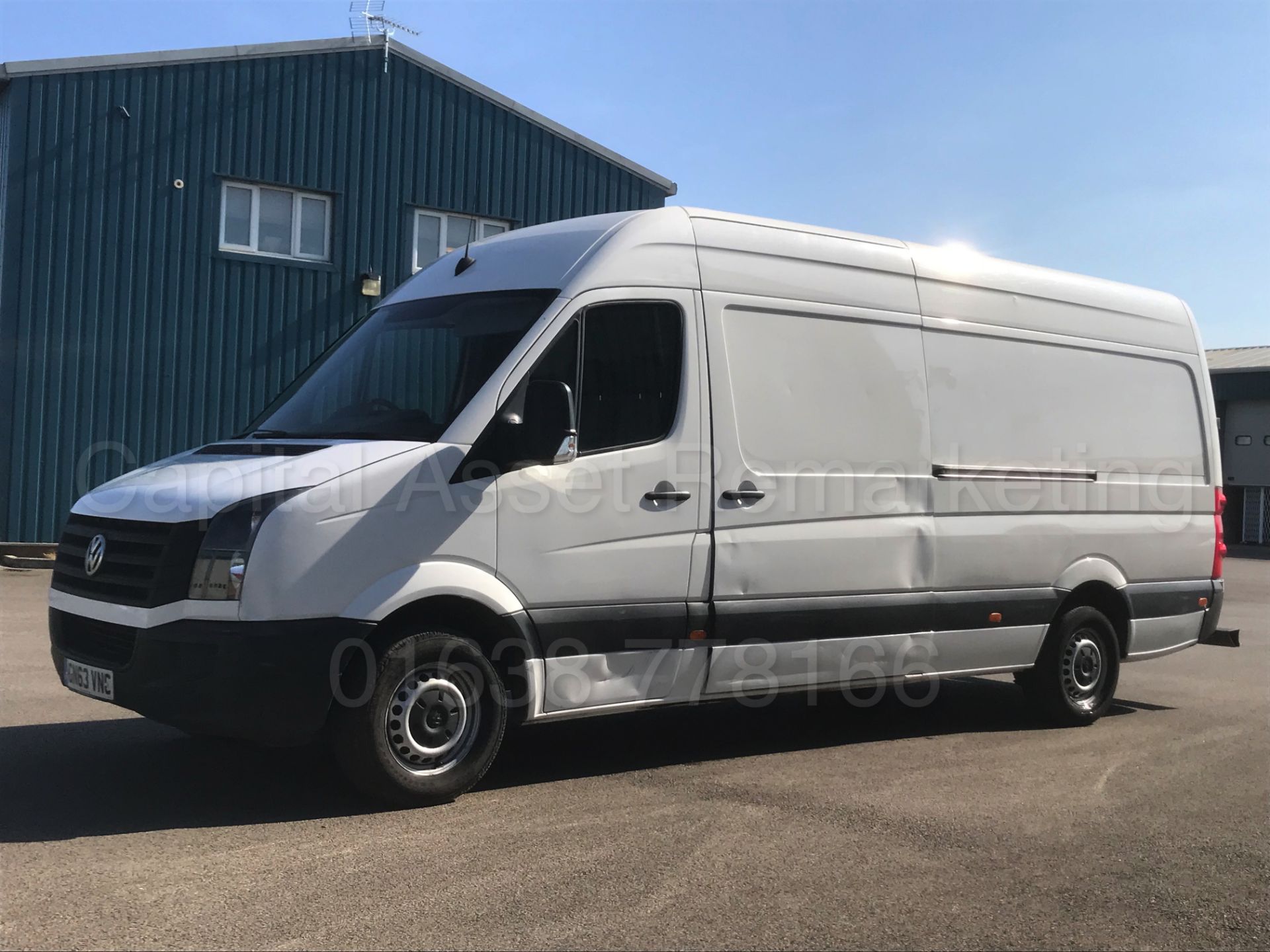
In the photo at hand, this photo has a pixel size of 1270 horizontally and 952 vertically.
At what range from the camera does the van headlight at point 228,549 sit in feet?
16.2

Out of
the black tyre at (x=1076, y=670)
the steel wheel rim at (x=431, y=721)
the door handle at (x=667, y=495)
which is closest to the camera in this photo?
the steel wheel rim at (x=431, y=721)

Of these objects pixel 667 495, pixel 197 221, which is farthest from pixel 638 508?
pixel 197 221

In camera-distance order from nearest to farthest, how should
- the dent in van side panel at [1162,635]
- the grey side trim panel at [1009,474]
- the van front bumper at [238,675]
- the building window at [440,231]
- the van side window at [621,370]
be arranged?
the van front bumper at [238,675]
the van side window at [621,370]
the grey side trim panel at [1009,474]
the dent in van side panel at [1162,635]
the building window at [440,231]

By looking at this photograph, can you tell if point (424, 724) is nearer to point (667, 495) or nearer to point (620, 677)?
point (620, 677)

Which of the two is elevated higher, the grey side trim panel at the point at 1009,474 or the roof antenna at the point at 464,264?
the roof antenna at the point at 464,264

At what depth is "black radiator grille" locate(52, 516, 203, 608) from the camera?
499 cm

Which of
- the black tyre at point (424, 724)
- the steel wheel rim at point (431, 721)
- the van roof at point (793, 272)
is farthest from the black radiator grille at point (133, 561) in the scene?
the van roof at point (793, 272)

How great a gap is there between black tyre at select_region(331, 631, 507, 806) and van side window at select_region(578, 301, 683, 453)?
1128mm

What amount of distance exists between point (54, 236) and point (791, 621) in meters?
13.8

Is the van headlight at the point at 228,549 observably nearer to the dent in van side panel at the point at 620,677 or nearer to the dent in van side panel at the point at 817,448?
the dent in van side panel at the point at 620,677

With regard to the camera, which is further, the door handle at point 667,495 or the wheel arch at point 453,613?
the door handle at point 667,495

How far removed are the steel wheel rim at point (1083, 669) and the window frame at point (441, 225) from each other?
1301 centimetres

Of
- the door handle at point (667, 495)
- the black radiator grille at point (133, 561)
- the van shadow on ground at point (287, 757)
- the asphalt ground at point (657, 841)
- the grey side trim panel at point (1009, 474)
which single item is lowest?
the asphalt ground at point (657, 841)

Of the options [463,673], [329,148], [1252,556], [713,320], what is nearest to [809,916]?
[463,673]
